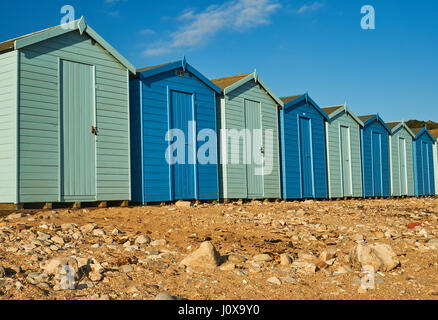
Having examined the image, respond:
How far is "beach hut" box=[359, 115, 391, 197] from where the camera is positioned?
23.0 metres

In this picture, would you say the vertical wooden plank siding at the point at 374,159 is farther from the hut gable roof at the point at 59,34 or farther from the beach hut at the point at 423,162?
the hut gable roof at the point at 59,34

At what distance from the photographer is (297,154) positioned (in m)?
18.1

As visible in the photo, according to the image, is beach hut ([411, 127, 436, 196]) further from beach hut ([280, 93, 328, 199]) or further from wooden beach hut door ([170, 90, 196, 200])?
wooden beach hut door ([170, 90, 196, 200])

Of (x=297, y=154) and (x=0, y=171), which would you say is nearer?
(x=0, y=171)

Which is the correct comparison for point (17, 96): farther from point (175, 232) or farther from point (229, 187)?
point (229, 187)

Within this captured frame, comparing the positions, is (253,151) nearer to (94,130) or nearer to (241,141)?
(241,141)

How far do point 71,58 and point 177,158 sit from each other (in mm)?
3891

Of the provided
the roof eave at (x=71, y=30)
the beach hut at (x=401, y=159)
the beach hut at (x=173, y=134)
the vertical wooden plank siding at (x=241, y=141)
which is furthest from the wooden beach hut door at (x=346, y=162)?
the roof eave at (x=71, y=30)

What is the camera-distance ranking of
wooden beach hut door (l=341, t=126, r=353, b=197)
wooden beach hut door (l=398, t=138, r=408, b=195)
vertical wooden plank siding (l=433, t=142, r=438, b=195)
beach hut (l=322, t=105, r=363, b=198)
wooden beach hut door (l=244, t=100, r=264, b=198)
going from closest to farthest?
wooden beach hut door (l=244, t=100, r=264, b=198)
beach hut (l=322, t=105, r=363, b=198)
wooden beach hut door (l=341, t=126, r=353, b=197)
wooden beach hut door (l=398, t=138, r=408, b=195)
vertical wooden plank siding (l=433, t=142, r=438, b=195)

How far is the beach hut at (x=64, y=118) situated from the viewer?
957cm

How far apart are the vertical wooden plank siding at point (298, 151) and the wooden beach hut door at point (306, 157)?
0.18 m

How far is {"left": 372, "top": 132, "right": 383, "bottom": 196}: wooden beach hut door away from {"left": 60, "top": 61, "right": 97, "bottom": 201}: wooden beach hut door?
16.8 m

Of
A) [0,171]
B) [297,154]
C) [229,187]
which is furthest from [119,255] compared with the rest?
[297,154]
